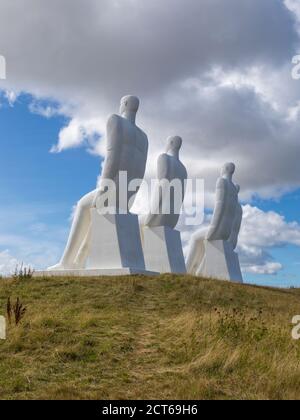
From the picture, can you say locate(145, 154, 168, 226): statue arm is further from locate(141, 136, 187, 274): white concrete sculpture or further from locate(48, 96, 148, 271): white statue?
locate(48, 96, 148, 271): white statue

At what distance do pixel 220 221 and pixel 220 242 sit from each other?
1.07 metres

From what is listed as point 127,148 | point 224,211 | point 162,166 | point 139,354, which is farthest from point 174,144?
point 139,354

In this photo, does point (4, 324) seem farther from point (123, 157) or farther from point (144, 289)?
point (123, 157)

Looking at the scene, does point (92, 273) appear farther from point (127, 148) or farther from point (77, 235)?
point (127, 148)

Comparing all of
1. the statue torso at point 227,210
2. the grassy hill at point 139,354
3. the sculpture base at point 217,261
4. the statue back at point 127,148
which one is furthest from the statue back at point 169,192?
the grassy hill at point 139,354

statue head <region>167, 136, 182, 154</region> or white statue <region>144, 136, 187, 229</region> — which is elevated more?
statue head <region>167, 136, 182, 154</region>

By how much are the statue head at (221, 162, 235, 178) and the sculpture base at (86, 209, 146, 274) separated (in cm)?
1030

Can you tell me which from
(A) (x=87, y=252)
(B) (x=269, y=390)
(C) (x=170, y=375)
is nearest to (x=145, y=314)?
(C) (x=170, y=375)

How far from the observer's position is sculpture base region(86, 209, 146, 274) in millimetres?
18547

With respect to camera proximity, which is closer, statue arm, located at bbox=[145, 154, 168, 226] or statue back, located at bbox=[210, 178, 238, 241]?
statue arm, located at bbox=[145, 154, 168, 226]

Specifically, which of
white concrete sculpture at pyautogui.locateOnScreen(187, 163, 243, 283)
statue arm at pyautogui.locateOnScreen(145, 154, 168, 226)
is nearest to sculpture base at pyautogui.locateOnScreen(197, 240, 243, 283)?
white concrete sculpture at pyautogui.locateOnScreen(187, 163, 243, 283)

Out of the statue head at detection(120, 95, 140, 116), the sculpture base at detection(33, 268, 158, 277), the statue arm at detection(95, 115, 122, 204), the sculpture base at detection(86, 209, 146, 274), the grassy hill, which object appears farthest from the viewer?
the statue head at detection(120, 95, 140, 116)

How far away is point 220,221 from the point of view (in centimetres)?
2695

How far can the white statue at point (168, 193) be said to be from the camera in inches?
898
